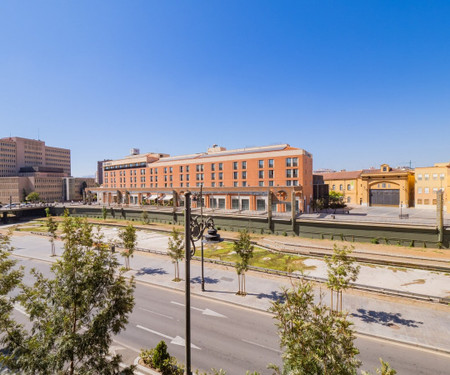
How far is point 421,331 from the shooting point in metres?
15.5

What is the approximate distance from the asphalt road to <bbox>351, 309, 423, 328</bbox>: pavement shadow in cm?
220

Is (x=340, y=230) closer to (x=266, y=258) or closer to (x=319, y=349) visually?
(x=266, y=258)

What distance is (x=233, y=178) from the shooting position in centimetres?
6988

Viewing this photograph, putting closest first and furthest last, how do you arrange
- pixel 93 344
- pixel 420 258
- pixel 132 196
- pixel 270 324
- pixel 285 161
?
pixel 93 344 → pixel 270 324 → pixel 420 258 → pixel 285 161 → pixel 132 196

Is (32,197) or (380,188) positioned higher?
(380,188)

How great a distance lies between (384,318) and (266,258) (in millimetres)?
15946

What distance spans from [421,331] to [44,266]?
3829 cm

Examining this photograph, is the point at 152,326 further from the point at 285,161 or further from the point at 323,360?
the point at 285,161

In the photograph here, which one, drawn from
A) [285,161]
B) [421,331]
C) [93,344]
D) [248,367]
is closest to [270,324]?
[248,367]

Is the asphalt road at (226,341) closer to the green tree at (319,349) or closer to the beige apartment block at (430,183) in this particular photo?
the green tree at (319,349)

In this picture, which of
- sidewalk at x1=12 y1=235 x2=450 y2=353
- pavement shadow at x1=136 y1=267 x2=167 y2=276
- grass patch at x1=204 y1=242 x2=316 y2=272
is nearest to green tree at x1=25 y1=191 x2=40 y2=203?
sidewalk at x1=12 y1=235 x2=450 y2=353

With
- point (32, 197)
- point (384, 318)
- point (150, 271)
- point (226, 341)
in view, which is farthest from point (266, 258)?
point (32, 197)

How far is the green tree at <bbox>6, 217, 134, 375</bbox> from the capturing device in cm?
739

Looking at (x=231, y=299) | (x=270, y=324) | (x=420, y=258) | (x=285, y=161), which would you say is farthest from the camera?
(x=285, y=161)
